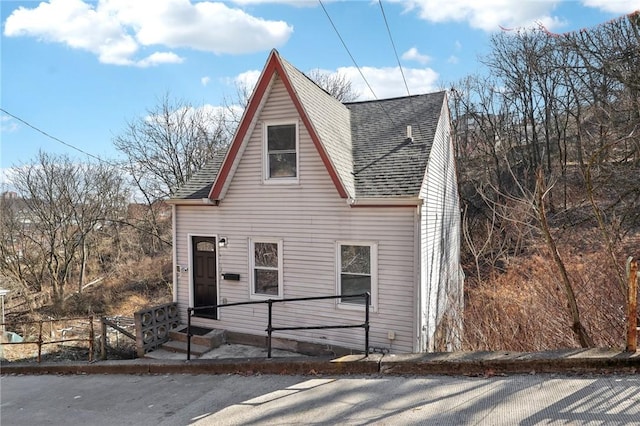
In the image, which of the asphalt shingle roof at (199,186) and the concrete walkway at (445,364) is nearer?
the concrete walkway at (445,364)

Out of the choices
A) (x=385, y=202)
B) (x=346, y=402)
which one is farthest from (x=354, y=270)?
(x=346, y=402)

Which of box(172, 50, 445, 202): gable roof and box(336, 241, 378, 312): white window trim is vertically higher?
box(172, 50, 445, 202): gable roof

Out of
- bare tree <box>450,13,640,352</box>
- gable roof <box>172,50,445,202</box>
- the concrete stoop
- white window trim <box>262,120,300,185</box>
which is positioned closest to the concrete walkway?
the concrete stoop

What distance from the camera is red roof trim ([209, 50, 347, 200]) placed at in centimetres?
879

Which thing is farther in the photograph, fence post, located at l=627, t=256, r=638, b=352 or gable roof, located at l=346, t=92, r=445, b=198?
gable roof, located at l=346, t=92, r=445, b=198

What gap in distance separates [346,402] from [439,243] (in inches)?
291

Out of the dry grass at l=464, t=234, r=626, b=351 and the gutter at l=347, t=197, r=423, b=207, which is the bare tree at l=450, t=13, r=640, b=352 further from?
the gutter at l=347, t=197, r=423, b=207

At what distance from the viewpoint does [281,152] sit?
31.8ft

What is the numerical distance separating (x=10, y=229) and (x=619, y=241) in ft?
96.6

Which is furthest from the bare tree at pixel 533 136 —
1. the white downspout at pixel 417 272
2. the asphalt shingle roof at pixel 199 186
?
the asphalt shingle roof at pixel 199 186

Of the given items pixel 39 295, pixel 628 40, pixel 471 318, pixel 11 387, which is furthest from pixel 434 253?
pixel 39 295

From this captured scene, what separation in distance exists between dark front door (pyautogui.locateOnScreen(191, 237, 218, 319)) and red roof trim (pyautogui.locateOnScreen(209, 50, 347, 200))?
4.73ft

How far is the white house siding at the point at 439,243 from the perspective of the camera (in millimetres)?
9148

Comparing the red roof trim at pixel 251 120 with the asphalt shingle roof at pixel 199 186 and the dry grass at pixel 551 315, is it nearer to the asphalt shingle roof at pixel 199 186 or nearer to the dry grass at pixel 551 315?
the asphalt shingle roof at pixel 199 186
